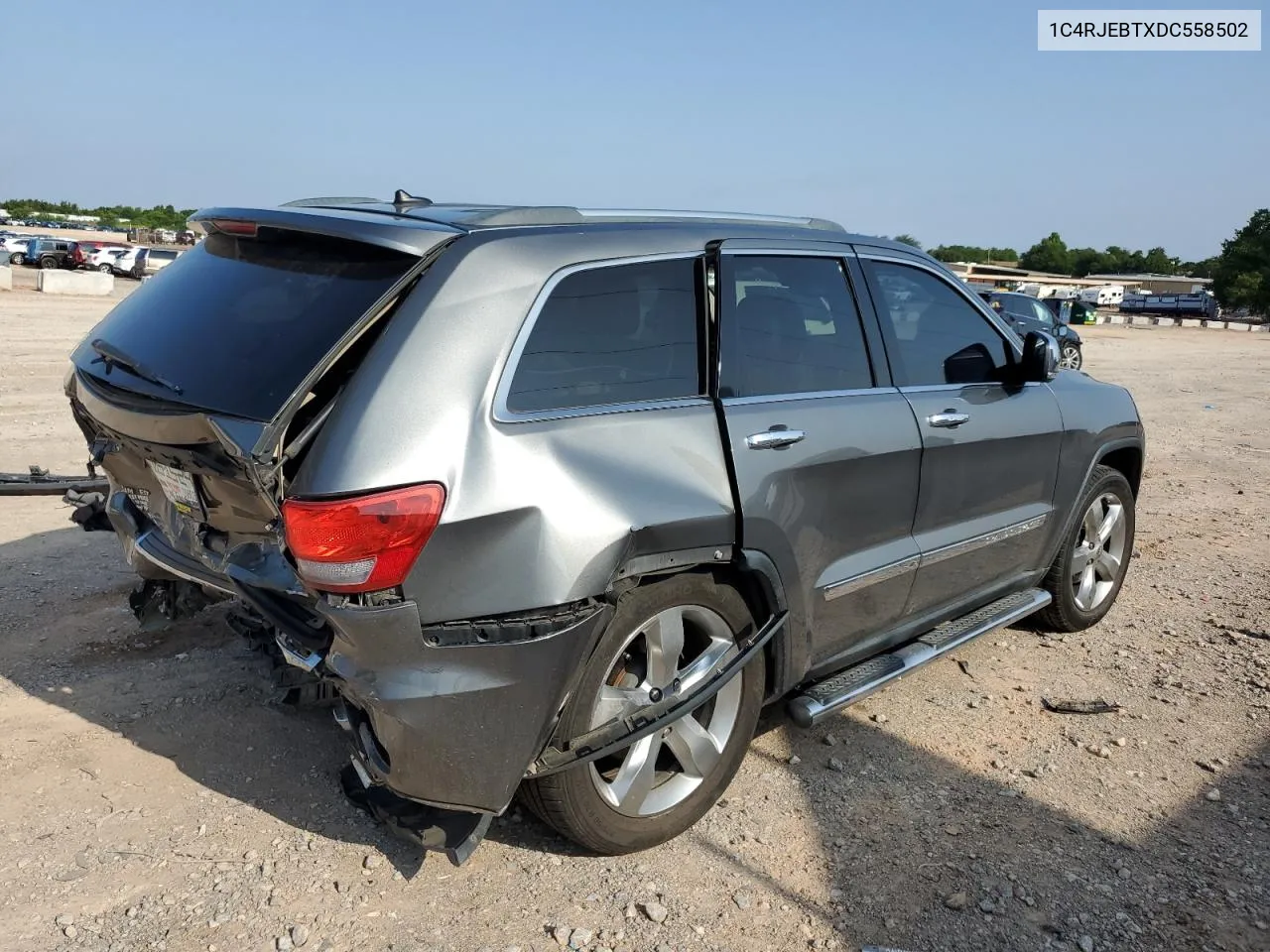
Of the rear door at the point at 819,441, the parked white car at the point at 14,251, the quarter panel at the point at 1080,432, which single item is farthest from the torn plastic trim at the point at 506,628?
the parked white car at the point at 14,251

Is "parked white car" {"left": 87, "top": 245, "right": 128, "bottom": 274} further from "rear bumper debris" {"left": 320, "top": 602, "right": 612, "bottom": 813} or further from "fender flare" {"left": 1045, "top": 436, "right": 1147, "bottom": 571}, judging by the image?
"rear bumper debris" {"left": 320, "top": 602, "right": 612, "bottom": 813}

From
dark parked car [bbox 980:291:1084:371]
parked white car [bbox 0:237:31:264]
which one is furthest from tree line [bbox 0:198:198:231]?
dark parked car [bbox 980:291:1084:371]

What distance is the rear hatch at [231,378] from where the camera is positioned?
8.35 feet

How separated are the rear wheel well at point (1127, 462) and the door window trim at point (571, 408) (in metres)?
2.91

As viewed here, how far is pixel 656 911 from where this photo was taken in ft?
9.11

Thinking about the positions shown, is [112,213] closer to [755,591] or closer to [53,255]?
[53,255]

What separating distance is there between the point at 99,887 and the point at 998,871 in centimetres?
261

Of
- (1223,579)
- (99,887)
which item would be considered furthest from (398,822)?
(1223,579)

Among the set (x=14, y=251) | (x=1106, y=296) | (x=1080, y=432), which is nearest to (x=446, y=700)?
(x=1080, y=432)

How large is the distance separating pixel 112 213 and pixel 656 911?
15794 cm

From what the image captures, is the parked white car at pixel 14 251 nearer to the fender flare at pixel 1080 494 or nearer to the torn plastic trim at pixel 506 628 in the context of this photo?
the fender flare at pixel 1080 494

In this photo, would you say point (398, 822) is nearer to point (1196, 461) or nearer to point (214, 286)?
point (214, 286)

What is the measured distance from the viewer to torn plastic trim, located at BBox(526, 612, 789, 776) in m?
2.72

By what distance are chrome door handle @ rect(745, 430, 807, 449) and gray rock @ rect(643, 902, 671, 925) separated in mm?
1355
